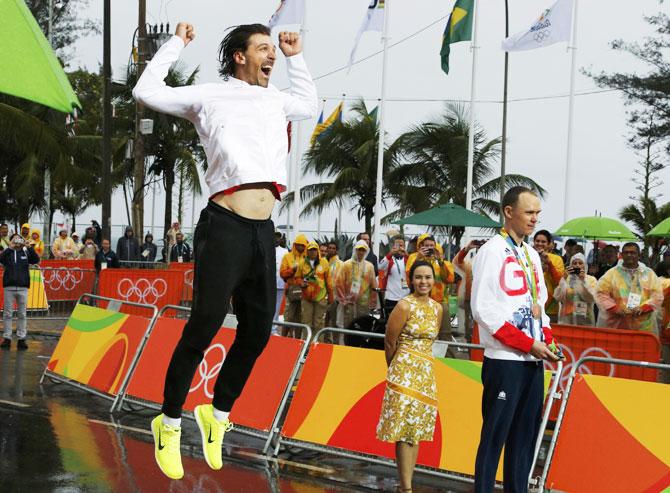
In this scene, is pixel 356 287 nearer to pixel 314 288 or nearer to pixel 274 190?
pixel 314 288

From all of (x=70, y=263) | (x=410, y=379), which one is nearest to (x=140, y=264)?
(x=70, y=263)

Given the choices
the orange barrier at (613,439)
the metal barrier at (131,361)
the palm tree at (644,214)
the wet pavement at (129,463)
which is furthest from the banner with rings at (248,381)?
the palm tree at (644,214)

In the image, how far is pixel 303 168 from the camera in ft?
131

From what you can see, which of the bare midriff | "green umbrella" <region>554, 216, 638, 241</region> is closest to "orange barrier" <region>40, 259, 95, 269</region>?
"green umbrella" <region>554, 216, 638, 241</region>

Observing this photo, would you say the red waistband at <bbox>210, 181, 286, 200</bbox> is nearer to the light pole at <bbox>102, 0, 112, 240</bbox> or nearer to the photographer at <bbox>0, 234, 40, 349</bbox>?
the photographer at <bbox>0, 234, 40, 349</bbox>

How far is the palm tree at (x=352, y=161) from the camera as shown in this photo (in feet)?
129

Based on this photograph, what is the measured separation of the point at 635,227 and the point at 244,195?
132 feet

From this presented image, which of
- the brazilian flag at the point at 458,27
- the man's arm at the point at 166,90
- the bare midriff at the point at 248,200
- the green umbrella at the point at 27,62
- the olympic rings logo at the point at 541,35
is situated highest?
the brazilian flag at the point at 458,27

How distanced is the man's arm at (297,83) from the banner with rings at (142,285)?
14290mm

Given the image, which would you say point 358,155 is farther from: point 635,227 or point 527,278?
point 527,278

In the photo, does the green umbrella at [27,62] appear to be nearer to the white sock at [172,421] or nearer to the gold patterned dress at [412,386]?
the white sock at [172,421]

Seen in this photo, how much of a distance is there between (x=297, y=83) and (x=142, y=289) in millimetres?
15326

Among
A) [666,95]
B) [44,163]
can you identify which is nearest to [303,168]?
[44,163]

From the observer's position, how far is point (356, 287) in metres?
14.8
